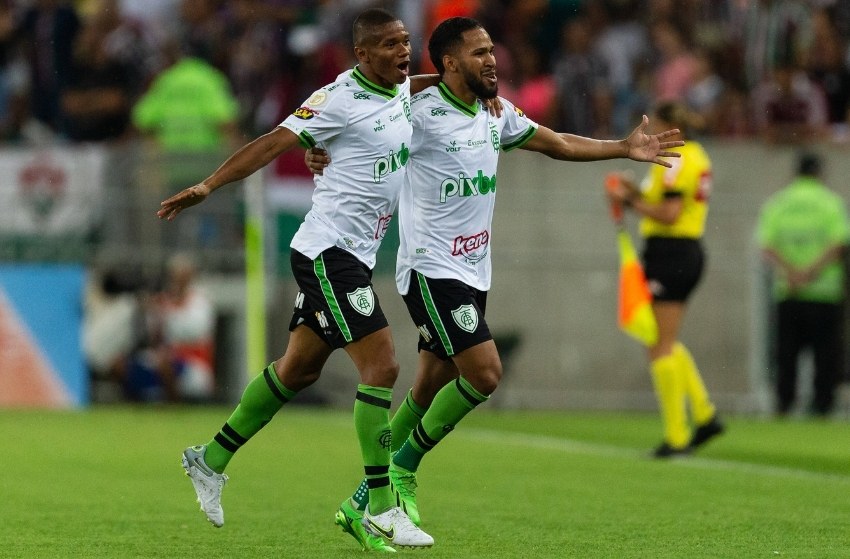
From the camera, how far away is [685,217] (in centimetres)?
1176

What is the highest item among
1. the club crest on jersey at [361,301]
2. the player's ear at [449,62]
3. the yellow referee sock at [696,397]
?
the player's ear at [449,62]

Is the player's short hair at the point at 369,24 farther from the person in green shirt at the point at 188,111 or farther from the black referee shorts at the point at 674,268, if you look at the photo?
the person in green shirt at the point at 188,111

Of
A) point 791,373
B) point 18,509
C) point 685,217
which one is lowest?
point 791,373

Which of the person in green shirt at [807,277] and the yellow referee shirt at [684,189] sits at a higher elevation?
the yellow referee shirt at [684,189]

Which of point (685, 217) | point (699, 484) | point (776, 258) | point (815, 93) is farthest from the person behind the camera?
point (815, 93)

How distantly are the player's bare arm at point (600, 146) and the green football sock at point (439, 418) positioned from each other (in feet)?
3.87

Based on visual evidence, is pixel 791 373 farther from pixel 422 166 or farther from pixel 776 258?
pixel 422 166

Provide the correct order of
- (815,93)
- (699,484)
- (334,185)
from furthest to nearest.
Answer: (815,93)
(699,484)
(334,185)

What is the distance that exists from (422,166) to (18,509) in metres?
2.63

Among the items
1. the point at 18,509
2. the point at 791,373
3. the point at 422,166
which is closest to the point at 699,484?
the point at 422,166

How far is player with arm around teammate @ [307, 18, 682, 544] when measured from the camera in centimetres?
775

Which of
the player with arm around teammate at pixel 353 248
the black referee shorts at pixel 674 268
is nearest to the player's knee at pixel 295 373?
the player with arm around teammate at pixel 353 248

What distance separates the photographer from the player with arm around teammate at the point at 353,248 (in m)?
7.19

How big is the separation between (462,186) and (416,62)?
11.0m
